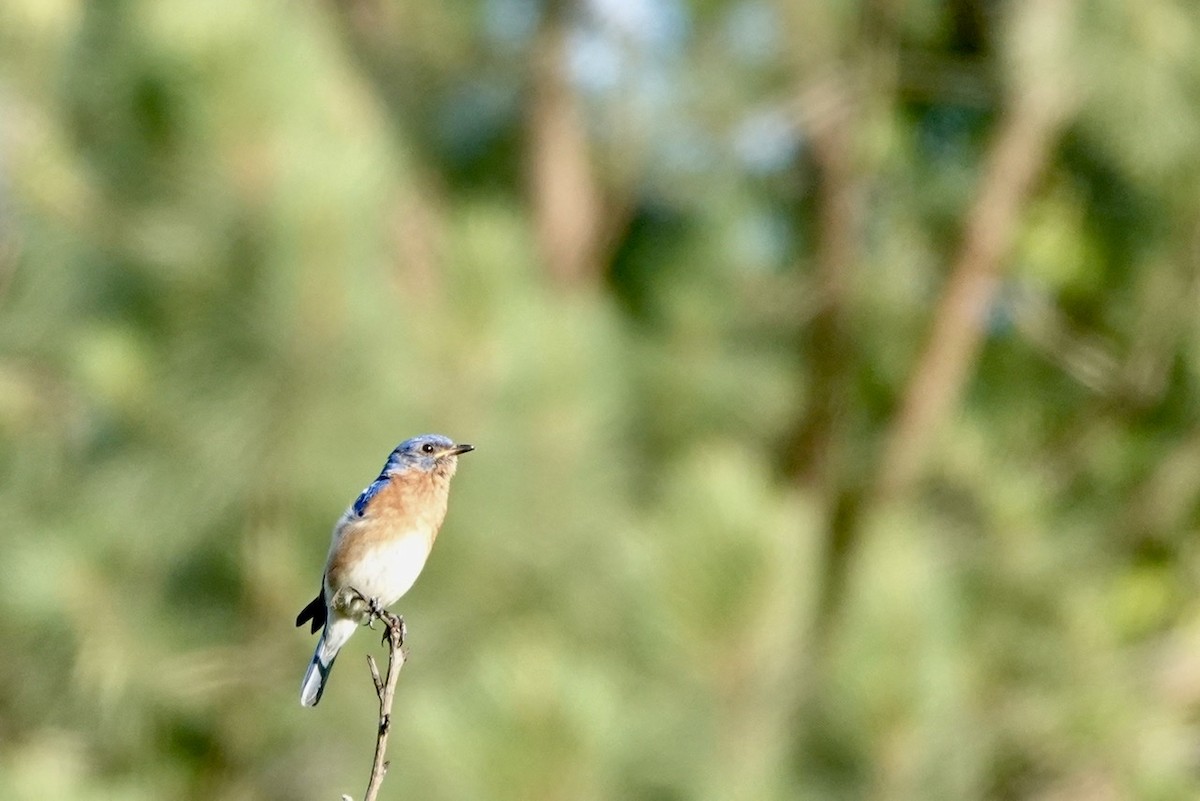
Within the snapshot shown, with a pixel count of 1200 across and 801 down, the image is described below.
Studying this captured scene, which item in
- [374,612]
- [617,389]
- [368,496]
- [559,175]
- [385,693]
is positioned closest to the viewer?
[385,693]

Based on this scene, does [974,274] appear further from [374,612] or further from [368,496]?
[374,612]

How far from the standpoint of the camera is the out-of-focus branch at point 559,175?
4934mm

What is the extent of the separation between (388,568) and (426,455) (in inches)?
6.1

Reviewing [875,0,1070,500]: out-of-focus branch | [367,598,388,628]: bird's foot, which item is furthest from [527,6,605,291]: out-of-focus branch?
[367,598,388,628]: bird's foot

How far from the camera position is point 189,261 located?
3.23m

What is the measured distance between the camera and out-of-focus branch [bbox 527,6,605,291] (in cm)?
493

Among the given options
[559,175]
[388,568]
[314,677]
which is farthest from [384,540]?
[559,175]

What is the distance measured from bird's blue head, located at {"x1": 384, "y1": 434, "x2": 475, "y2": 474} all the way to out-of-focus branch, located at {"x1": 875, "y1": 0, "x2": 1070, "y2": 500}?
230cm

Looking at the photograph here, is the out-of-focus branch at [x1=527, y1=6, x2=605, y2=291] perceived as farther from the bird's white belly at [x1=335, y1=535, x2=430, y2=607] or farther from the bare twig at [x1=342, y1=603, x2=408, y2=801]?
Answer: the bare twig at [x1=342, y1=603, x2=408, y2=801]

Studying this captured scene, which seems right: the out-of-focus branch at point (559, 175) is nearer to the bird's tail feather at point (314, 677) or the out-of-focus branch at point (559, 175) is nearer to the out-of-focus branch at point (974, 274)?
the out-of-focus branch at point (974, 274)

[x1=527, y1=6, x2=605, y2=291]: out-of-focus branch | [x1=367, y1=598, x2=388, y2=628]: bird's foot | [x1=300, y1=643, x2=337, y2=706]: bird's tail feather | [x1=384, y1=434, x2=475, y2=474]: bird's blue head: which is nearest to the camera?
[x1=367, y1=598, x2=388, y2=628]: bird's foot

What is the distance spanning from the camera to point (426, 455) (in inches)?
80.4

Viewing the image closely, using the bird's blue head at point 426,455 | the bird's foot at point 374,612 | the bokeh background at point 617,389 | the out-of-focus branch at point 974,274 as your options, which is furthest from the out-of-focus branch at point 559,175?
the bird's foot at point 374,612

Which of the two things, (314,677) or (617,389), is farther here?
(617,389)
